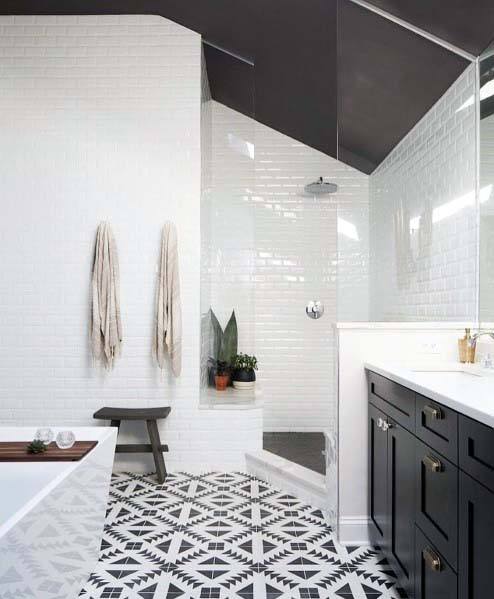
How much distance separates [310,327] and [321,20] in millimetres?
2031

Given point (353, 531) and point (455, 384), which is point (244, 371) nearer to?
point (353, 531)

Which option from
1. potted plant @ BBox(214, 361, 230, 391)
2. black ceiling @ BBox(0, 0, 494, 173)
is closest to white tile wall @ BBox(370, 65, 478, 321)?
black ceiling @ BBox(0, 0, 494, 173)

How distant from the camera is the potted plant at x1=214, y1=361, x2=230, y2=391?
4.04m

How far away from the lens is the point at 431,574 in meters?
1.65

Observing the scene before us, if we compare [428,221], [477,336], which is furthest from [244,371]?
[477,336]

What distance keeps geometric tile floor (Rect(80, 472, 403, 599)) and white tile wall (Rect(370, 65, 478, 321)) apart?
123 cm

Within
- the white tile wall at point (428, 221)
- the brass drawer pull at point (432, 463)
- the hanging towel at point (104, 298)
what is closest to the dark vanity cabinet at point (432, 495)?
the brass drawer pull at point (432, 463)

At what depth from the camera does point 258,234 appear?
3.85m

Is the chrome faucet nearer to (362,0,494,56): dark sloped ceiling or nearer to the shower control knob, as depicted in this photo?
the shower control knob

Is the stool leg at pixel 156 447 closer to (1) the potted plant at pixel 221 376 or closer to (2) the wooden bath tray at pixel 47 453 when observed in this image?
(1) the potted plant at pixel 221 376

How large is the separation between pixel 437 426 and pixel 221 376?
2.54 m

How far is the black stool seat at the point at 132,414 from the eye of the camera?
3.48 m

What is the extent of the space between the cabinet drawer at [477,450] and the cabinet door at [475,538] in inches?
1.0

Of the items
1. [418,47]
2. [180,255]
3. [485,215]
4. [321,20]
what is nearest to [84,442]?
[180,255]
